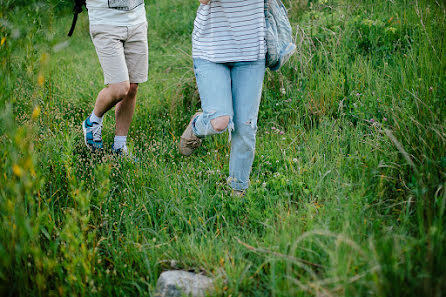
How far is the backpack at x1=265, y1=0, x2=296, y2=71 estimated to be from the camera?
2705mm

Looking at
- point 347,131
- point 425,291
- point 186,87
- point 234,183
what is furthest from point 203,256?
point 186,87

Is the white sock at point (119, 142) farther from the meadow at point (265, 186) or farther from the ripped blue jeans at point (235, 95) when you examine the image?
the ripped blue jeans at point (235, 95)

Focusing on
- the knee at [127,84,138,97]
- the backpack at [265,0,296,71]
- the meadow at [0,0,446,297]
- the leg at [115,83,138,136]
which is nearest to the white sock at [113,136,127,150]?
the leg at [115,83,138,136]

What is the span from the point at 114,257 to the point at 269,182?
4.20 ft

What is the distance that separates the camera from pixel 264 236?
247 cm

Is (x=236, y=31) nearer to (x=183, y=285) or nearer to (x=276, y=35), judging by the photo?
(x=276, y=35)

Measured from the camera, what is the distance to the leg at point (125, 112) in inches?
150

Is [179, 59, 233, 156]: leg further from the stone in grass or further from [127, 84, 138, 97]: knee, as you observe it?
[127, 84, 138, 97]: knee

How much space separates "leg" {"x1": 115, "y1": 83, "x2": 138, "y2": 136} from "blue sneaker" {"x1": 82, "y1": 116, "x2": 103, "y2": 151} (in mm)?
191

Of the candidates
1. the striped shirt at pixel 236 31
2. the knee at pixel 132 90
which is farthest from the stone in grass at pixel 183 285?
the knee at pixel 132 90

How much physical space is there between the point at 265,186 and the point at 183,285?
116 cm

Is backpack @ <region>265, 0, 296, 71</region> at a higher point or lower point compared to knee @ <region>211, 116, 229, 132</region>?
higher

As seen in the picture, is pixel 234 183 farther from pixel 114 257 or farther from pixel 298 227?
pixel 114 257

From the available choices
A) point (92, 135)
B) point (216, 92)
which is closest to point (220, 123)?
point (216, 92)
